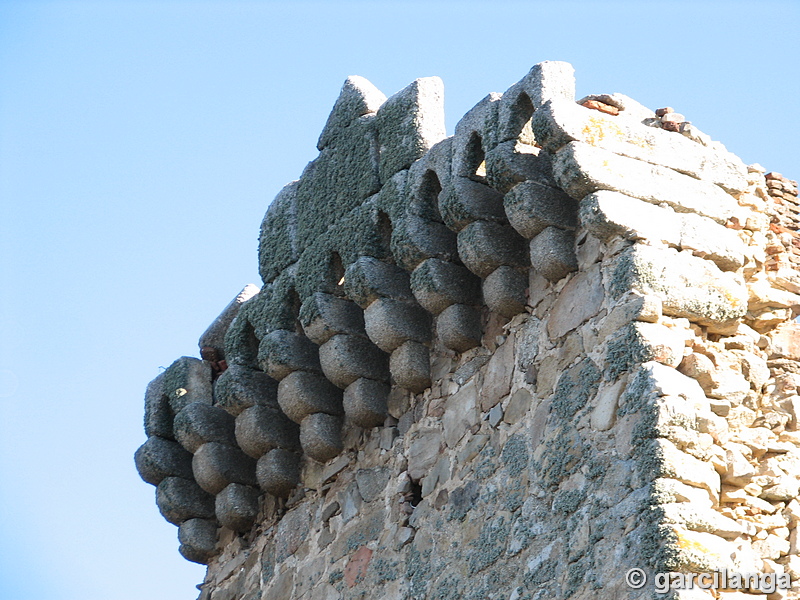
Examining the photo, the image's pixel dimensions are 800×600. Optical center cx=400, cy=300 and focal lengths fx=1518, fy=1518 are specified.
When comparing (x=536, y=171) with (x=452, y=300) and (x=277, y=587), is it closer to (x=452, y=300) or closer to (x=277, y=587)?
(x=452, y=300)

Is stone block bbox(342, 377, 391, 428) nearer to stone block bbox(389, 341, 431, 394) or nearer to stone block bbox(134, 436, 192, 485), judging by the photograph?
stone block bbox(389, 341, 431, 394)

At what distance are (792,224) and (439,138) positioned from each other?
1.51m

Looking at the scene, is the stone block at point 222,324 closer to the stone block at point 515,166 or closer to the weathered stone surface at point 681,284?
the stone block at point 515,166

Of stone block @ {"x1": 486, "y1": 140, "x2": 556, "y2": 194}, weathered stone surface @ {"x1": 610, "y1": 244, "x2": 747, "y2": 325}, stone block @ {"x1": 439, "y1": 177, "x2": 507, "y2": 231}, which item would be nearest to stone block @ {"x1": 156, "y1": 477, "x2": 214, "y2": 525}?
stone block @ {"x1": 439, "y1": 177, "x2": 507, "y2": 231}

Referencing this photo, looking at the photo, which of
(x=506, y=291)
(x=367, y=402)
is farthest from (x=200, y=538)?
(x=506, y=291)

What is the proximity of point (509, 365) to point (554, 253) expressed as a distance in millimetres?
509

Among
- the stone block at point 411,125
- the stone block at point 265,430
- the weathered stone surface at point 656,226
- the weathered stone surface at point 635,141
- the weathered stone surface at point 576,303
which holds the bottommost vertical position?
the stone block at point 265,430

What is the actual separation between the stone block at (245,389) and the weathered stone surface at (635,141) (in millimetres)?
2100

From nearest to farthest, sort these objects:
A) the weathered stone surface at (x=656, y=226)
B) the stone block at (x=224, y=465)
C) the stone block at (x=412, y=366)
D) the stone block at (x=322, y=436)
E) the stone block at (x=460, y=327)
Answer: the weathered stone surface at (x=656, y=226)
the stone block at (x=460, y=327)
the stone block at (x=412, y=366)
the stone block at (x=322, y=436)
the stone block at (x=224, y=465)

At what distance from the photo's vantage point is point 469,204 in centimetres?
581

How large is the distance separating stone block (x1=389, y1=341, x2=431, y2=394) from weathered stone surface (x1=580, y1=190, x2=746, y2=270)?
3.88ft

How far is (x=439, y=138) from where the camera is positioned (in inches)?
253

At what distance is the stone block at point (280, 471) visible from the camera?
6922mm

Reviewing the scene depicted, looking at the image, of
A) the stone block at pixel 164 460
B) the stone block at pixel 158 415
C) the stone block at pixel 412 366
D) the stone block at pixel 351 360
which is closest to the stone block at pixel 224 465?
the stone block at pixel 164 460
